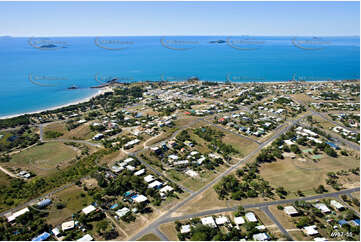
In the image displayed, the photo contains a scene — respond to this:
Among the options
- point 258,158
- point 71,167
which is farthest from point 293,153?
point 71,167

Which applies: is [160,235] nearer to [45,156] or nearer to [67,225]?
[67,225]

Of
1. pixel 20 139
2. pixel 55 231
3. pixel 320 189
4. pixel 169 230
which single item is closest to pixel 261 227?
pixel 169 230

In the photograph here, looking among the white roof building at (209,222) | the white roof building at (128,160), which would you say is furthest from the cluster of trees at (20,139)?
the white roof building at (209,222)

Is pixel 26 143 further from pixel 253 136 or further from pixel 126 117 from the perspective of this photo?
pixel 253 136

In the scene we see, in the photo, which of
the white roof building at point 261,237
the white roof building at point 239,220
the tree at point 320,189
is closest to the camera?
the white roof building at point 261,237

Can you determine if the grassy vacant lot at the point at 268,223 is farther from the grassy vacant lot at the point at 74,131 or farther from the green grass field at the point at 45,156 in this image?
the grassy vacant lot at the point at 74,131
